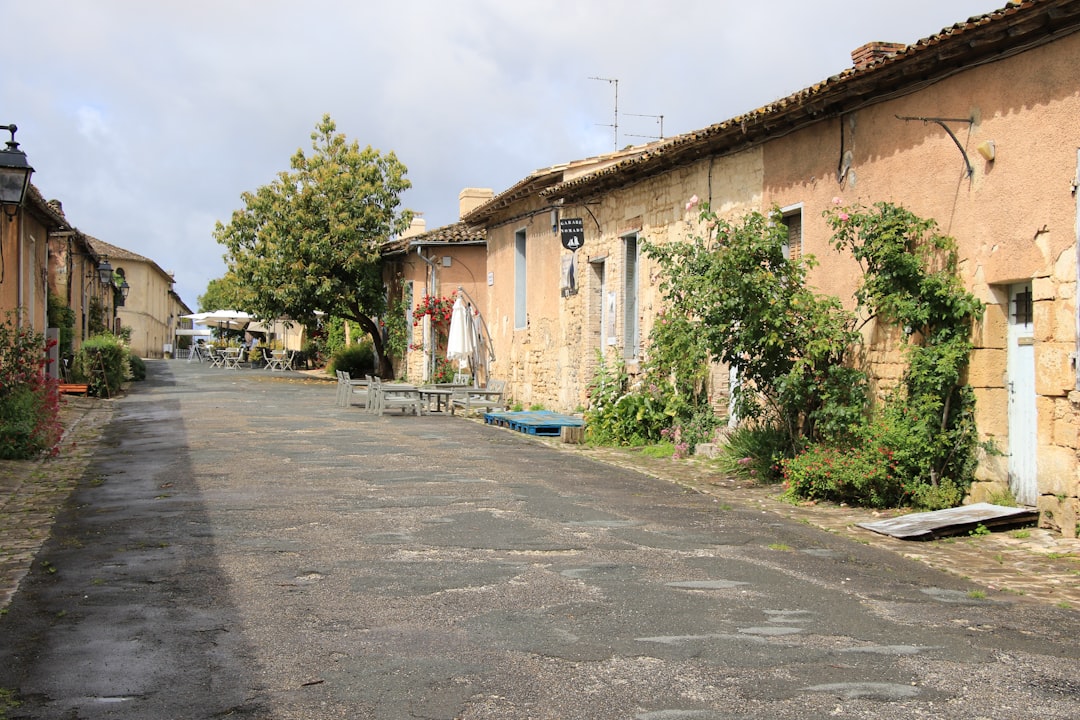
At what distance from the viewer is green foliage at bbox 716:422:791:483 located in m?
10.7

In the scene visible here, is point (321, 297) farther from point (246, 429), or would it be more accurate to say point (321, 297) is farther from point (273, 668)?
point (273, 668)

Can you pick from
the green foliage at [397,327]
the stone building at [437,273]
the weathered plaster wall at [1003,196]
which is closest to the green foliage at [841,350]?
the weathered plaster wall at [1003,196]

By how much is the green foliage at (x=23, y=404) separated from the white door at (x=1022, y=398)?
33.1 feet

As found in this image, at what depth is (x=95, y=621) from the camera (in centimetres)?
496

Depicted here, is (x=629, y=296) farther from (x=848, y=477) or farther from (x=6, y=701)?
(x=6, y=701)

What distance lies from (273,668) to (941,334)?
21.5ft

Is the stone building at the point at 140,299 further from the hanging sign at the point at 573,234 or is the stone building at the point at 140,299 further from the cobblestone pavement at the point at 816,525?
the cobblestone pavement at the point at 816,525

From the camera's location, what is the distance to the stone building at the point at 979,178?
7691 millimetres

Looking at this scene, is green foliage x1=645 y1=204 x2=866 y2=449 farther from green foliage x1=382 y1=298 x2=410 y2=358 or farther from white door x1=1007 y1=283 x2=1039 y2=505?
green foliage x1=382 y1=298 x2=410 y2=358

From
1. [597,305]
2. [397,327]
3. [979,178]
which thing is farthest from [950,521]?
[397,327]

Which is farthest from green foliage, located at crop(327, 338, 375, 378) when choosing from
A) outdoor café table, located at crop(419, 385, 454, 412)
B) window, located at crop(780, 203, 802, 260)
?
window, located at crop(780, 203, 802, 260)

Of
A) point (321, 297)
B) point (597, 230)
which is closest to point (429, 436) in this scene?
point (597, 230)

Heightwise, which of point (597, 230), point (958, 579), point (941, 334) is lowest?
point (958, 579)

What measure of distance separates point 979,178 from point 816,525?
3.20 metres
